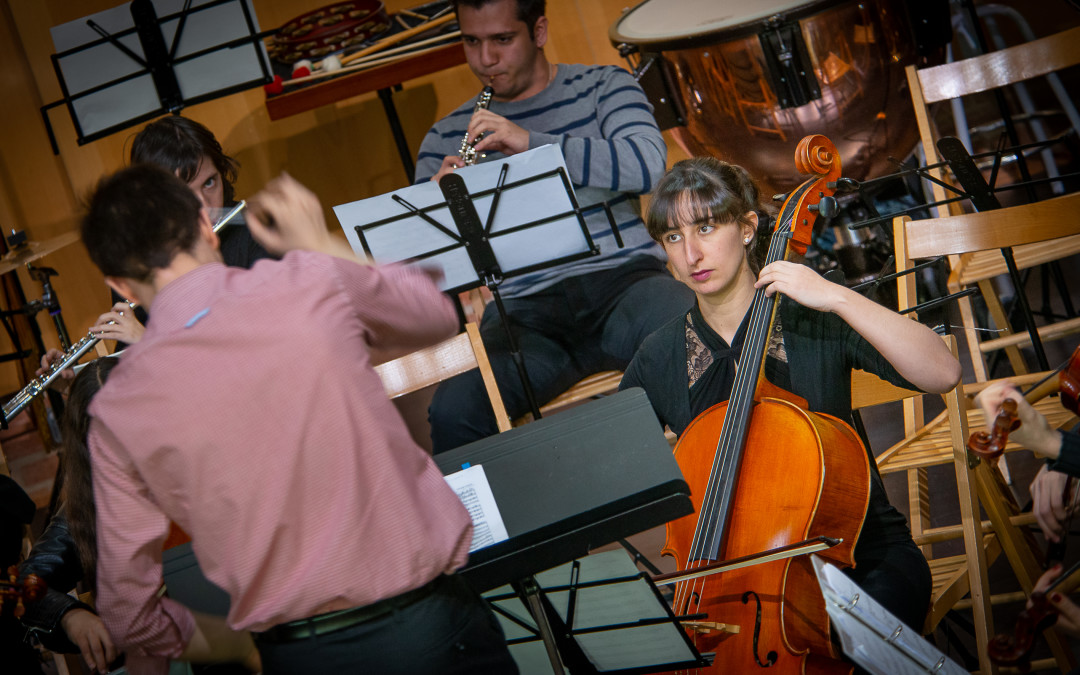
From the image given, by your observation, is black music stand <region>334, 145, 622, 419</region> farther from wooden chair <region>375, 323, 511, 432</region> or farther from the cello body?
the cello body

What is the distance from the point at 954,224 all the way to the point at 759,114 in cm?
103

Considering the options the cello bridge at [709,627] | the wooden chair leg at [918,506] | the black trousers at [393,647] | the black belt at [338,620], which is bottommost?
the wooden chair leg at [918,506]

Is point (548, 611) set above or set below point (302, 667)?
below

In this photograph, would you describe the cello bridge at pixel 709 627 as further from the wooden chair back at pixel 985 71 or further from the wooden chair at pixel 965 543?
the wooden chair back at pixel 985 71

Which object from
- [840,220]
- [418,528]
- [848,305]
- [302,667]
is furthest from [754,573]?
[840,220]

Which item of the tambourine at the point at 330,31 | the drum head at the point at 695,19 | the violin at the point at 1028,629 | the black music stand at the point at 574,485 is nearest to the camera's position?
the violin at the point at 1028,629

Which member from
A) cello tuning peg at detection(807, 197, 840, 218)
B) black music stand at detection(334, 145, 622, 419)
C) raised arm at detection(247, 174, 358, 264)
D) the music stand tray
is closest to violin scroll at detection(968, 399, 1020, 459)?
A: the music stand tray

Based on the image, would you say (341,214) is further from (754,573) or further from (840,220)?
(840,220)

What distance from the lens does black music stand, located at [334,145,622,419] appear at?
2.46 m

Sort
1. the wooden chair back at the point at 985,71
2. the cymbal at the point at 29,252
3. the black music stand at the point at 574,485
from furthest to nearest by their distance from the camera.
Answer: the cymbal at the point at 29,252 < the wooden chair back at the point at 985,71 < the black music stand at the point at 574,485

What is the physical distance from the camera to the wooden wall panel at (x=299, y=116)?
4688 millimetres

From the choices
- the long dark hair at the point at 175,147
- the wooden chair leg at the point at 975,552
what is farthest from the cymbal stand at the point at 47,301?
the wooden chair leg at the point at 975,552

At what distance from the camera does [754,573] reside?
5.14 ft

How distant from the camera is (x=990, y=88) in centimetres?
294
